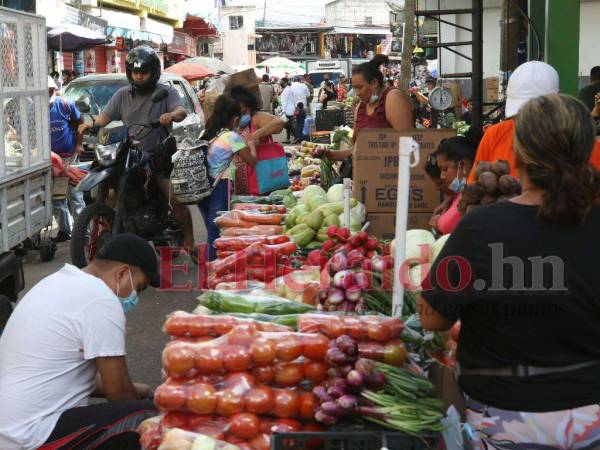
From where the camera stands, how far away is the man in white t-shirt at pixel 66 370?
11.9ft

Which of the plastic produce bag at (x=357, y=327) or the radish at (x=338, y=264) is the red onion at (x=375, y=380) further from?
the radish at (x=338, y=264)

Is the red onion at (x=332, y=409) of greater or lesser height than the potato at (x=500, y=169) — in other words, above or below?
below

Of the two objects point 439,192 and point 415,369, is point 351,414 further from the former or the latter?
point 439,192

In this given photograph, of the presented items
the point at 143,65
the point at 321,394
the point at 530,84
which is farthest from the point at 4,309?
the point at 143,65

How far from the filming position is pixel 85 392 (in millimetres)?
3834

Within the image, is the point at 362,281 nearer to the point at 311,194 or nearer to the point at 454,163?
the point at 454,163

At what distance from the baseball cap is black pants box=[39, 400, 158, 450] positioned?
2.53 metres

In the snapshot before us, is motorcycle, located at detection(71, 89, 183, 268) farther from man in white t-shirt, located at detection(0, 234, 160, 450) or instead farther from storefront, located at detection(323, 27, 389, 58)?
storefront, located at detection(323, 27, 389, 58)

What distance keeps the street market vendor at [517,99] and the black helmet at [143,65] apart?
4975mm

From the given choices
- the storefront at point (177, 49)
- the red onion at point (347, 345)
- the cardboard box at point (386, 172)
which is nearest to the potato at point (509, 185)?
the red onion at point (347, 345)

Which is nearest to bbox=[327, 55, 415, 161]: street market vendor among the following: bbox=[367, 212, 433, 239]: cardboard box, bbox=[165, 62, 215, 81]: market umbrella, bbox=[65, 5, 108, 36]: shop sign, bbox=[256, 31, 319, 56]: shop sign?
bbox=[367, 212, 433, 239]: cardboard box

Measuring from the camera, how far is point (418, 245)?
4949 mm

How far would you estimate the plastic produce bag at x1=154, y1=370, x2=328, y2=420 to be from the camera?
321cm

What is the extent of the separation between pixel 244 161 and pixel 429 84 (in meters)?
17.9
